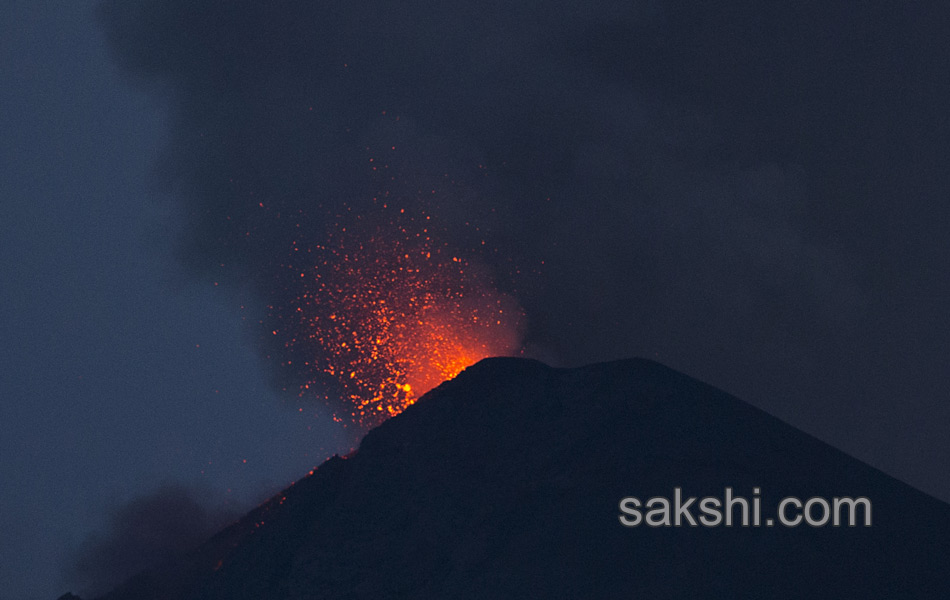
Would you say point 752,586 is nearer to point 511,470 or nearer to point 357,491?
point 511,470

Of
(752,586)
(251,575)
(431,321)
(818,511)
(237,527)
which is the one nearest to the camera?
(752,586)

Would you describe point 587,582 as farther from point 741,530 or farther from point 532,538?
point 741,530

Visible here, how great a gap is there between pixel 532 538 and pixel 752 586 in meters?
4.96

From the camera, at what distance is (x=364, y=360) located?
132 feet

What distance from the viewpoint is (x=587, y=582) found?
63.6ft

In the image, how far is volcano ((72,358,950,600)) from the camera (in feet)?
64.0

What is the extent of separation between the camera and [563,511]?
21.4 metres

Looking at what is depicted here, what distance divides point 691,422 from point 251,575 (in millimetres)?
11761

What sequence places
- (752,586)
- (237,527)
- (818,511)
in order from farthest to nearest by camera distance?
(237,527), (818,511), (752,586)

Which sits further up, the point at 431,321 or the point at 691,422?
the point at 431,321

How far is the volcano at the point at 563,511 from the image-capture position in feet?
64.0

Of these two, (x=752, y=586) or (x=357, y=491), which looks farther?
(x=357, y=491)

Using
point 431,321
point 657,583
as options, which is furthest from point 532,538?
point 431,321

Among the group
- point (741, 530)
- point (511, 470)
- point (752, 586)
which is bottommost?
point (752, 586)
